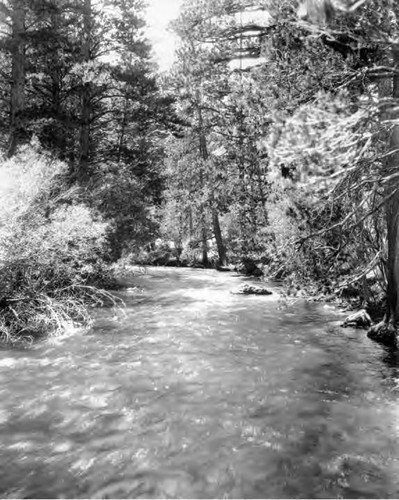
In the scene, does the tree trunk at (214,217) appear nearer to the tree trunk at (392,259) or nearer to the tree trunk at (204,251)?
the tree trunk at (204,251)

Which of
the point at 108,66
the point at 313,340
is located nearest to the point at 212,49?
the point at 108,66

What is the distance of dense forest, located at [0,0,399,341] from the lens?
5648 mm

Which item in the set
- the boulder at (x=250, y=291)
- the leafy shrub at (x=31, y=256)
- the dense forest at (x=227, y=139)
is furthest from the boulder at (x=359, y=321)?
the leafy shrub at (x=31, y=256)

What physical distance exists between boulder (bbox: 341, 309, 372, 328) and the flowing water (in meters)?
0.55

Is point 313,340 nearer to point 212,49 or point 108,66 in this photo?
point 212,49

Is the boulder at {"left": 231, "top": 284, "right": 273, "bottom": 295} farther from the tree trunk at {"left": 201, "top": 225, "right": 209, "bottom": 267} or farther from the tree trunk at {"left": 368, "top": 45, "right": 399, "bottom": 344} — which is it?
the tree trunk at {"left": 201, "top": 225, "right": 209, "bottom": 267}

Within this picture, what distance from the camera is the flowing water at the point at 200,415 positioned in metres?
5.09

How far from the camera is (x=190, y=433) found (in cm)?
618

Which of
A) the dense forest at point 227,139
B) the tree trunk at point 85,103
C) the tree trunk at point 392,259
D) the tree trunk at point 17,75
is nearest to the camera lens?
the dense forest at point 227,139

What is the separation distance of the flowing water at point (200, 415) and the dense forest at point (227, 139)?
168 cm

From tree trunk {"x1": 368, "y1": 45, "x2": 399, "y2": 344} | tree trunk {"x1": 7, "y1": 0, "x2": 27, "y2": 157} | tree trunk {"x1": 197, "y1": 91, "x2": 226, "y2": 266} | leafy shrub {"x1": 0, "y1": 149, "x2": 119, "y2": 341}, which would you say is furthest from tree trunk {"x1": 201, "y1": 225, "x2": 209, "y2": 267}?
tree trunk {"x1": 368, "y1": 45, "x2": 399, "y2": 344}

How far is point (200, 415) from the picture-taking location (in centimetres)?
673

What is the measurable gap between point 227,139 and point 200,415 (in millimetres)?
22445

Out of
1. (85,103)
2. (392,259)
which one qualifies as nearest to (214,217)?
(85,103)
